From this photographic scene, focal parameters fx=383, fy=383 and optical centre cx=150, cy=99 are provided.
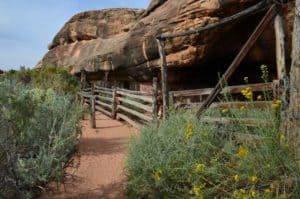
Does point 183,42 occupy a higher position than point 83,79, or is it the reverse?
point 183,42

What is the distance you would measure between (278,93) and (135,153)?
6.98 ft

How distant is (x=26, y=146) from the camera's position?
15.6 ft

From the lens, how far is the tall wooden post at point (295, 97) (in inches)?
138

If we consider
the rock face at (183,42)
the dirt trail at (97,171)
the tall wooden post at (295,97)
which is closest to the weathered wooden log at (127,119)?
the dirt trail at (97,171)

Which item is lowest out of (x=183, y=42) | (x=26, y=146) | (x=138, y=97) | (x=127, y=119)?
(x=127, y=119)

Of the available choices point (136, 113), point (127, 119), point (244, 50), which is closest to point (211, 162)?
point (244, 50)

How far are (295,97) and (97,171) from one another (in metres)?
4.30

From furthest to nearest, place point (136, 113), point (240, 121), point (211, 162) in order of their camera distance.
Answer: point (136, 113)
point (240, 121)
point (211, 162)

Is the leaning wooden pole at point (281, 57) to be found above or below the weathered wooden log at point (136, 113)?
above

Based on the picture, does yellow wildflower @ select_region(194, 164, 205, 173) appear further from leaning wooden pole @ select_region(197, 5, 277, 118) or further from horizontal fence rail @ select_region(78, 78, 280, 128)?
leaning wooden pole @ select_region(197, 5, 277, 118)

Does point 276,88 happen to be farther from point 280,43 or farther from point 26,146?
point 26,146

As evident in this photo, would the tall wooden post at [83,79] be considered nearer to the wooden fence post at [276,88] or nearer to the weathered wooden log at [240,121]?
the weathered wooden log at [240,121]

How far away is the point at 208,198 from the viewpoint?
12.5 feet

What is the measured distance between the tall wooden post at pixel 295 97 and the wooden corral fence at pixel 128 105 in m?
5.74
